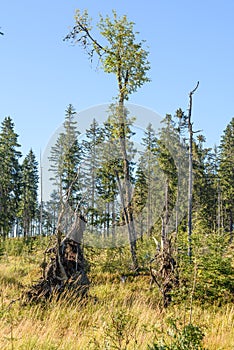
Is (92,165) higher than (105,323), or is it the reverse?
(92,165)

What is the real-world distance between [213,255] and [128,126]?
9.46 metres

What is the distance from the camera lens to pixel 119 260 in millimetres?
17141

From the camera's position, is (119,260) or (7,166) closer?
(119,260)

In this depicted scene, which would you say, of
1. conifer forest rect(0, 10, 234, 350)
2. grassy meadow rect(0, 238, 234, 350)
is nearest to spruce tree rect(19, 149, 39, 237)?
conifer forest rect(0, 10, 234, 350)

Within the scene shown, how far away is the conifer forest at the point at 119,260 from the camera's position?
5.30 m

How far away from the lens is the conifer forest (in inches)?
209

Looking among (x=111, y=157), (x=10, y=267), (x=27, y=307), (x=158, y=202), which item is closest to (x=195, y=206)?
(x=158, y=202)

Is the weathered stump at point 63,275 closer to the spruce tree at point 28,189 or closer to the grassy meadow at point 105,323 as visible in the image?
the grassy meadow at point 105,323

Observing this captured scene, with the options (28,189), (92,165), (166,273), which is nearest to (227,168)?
(28,189)

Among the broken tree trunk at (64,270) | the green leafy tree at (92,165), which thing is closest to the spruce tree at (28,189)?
the green leafy tree at (92,165)

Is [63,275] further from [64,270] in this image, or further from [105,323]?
[105,323]

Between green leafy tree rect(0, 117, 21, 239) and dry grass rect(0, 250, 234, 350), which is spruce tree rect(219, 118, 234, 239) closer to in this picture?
green leafy tree rect(0, 117, 21, 239)

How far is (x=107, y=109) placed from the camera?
60.4ft

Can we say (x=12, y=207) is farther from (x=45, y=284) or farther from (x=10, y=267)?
(x=45, y=284)
